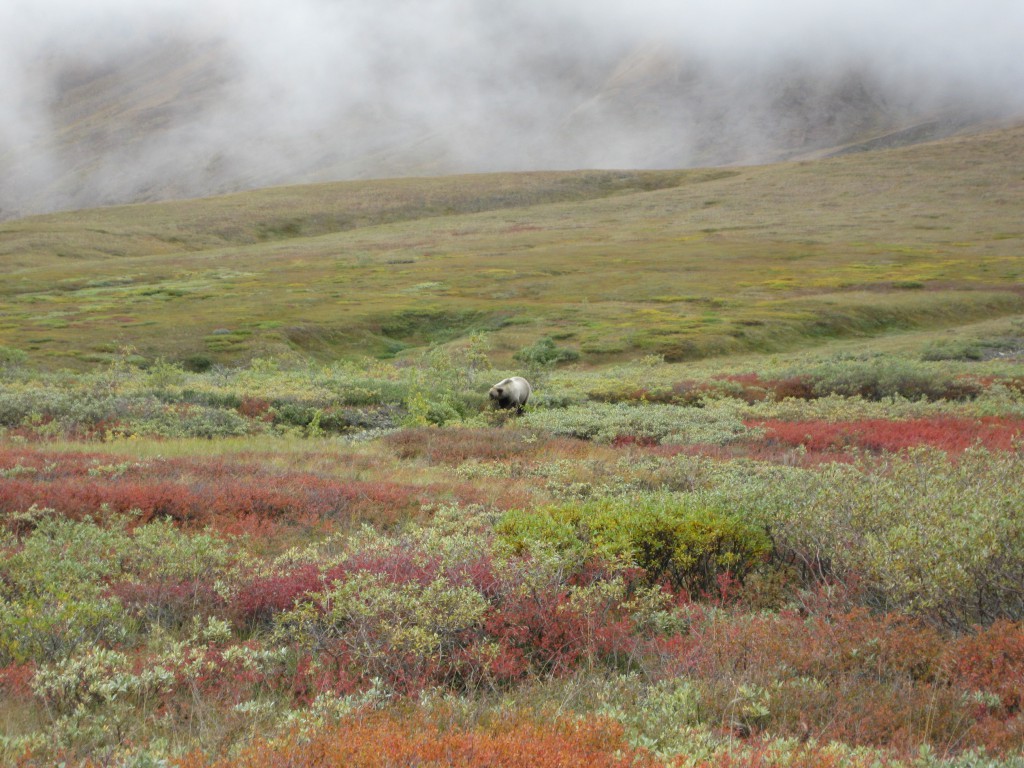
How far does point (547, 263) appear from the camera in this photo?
263 ft

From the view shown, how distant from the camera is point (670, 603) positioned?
7.45m

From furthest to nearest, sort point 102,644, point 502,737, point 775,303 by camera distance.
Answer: point 775,303 < point 102,644 < point 502,737

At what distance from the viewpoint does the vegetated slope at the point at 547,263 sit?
49.5 metres

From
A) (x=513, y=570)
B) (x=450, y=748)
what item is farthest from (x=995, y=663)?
(x=450, y=748)

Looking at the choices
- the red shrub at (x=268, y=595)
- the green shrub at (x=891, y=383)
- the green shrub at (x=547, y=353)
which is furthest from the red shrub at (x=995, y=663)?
the green shrub at (x=547, y=353)

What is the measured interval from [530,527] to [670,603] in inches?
75.7

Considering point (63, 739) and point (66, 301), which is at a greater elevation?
point (66, 301)

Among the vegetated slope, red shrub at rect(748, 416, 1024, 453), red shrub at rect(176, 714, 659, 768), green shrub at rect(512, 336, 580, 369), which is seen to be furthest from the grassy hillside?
the vegetated slope

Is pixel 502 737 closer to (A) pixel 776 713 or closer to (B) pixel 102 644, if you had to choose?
(A) pixel 776 713

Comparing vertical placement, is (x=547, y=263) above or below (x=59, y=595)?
above

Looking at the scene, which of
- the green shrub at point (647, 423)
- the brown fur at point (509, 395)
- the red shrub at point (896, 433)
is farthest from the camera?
the brown fur at point (509, 395)

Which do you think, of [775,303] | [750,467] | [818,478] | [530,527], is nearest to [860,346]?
[775,303]

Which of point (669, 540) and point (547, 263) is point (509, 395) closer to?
point (669, 540)

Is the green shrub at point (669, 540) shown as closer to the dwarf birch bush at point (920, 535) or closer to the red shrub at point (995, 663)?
the dwarf birch bush at point (920, 535)
